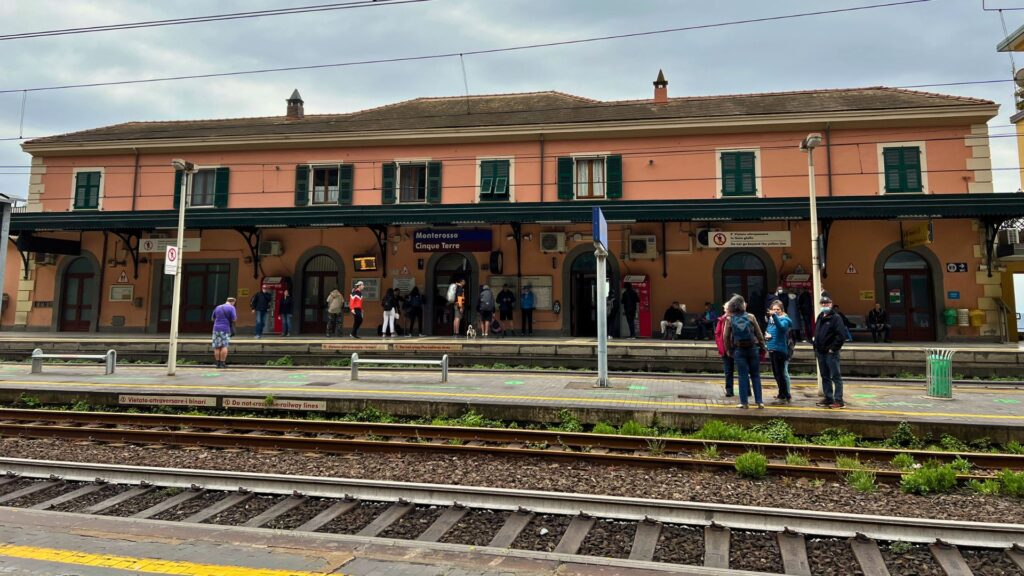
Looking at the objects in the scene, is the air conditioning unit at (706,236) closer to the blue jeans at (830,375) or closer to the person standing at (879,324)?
the person standing at (879,324)

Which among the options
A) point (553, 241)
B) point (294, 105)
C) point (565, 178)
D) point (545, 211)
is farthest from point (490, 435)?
point (294, 105)

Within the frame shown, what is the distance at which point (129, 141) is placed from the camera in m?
21.6

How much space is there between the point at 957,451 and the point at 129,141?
87.9 feet

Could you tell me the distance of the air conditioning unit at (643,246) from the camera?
723 inches

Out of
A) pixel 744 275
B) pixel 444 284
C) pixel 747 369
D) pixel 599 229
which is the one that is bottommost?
pixel 747 369

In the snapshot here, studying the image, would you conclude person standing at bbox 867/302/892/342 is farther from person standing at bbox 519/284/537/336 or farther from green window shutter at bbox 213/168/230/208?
green window shutter at bbox 213/168/230/208

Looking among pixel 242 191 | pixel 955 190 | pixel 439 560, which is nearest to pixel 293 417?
pixel 439 560

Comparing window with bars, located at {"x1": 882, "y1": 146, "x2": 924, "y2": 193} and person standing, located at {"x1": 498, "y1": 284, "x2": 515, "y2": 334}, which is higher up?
window with bars, located at {"x1": 882, "y1": 146, "x2": 924, "y2": 193}

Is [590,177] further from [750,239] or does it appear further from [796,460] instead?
[796,460]

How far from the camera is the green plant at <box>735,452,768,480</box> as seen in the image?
589 cm

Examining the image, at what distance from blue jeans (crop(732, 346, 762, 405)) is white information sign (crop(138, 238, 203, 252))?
19.8m

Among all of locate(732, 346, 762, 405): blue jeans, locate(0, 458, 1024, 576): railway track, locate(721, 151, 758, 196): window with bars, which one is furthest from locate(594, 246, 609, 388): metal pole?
locate(721, 151, 758, 196): window with bars

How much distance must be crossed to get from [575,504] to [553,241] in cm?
1444

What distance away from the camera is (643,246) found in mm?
18422
